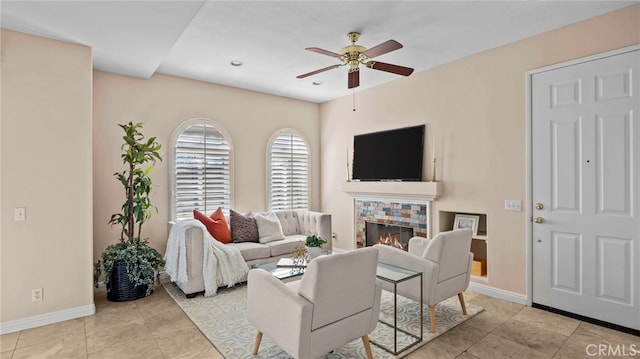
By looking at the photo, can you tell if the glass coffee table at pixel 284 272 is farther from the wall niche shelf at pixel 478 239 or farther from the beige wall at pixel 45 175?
the wall niche shelf at pixel 478 239

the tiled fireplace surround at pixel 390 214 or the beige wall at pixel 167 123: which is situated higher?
the beige wall at pixel 167 123

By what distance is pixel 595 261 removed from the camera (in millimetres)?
3230

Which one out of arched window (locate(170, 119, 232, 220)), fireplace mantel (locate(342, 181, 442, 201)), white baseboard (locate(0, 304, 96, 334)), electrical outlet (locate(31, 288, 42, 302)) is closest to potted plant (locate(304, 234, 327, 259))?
fireplace mantel (locate(342, 181, 442, 201))

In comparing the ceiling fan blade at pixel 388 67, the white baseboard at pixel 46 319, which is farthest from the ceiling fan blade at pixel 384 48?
the white baseboard at pixel 46 319

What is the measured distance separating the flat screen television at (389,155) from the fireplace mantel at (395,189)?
0.34 ft

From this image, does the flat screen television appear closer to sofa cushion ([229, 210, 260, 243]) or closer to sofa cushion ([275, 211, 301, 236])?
sofa cushion ([275, 211, 301, 236])

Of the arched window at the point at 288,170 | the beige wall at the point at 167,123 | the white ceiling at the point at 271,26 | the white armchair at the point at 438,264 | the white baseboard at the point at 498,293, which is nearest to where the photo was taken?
the white ceiling at the point at 271,26

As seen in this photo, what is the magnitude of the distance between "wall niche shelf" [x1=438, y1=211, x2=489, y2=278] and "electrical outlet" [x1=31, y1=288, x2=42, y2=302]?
180 inches

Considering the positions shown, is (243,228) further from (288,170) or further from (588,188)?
(588,188)

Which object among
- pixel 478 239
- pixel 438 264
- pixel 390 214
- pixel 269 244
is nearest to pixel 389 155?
pixel 390 214

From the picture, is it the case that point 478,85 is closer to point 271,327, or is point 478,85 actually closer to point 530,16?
point 530,16

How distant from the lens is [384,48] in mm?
2867

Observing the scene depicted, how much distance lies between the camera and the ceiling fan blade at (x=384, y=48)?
2.74 meters

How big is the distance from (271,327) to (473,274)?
2928mm
